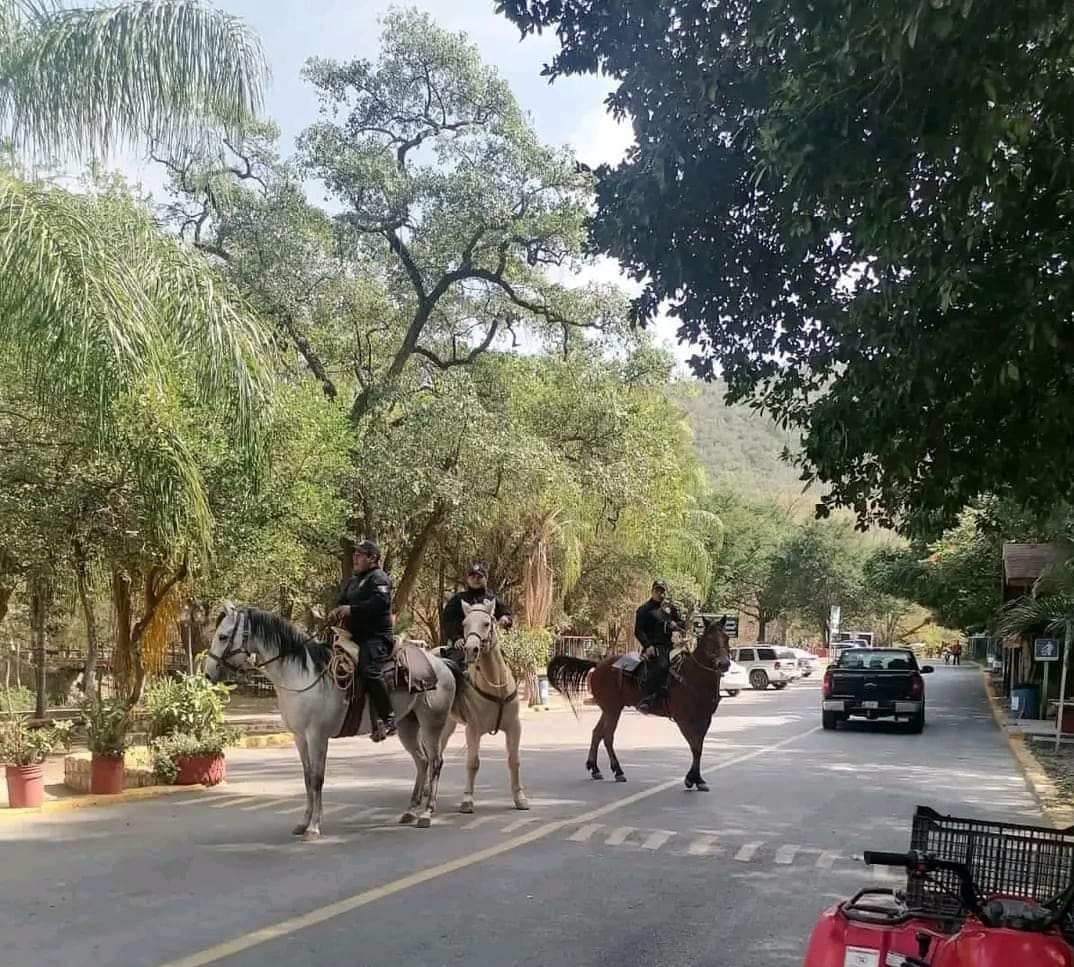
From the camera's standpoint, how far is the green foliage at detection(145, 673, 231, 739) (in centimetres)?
1252

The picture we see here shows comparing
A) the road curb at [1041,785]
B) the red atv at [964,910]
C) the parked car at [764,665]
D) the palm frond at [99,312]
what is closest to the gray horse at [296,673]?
the palm frond at [99,312]

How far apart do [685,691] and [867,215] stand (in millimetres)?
8618

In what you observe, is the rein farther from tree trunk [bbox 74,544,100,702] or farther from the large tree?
the large tree

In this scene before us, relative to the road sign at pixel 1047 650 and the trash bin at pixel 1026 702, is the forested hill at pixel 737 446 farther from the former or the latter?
the road sign at pixel 1047 650

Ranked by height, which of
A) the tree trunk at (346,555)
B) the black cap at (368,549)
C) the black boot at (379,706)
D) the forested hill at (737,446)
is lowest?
the black boot at (379,706)

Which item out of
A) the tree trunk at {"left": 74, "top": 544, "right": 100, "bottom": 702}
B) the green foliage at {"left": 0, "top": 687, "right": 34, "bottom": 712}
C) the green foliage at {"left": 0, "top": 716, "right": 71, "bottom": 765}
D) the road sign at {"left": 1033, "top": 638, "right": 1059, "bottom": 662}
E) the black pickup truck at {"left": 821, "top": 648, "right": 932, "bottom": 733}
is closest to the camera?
the green foliage at {"left": 0, "top": 716, "right": 71, "bottom": 765}

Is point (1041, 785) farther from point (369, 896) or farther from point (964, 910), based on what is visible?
point (964, 910)

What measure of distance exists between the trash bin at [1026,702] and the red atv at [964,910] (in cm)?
2461

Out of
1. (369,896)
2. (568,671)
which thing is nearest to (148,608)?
(568,671)

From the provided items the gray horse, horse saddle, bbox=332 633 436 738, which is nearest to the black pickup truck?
horse saddle, bbox=332 633 436 738

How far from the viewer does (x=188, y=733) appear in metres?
12.6

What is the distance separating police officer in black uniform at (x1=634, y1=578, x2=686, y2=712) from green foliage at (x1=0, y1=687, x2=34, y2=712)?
7.63 meters

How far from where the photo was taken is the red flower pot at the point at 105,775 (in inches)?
463

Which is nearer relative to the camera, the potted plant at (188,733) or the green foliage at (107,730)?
the green foliage at (107,730)
